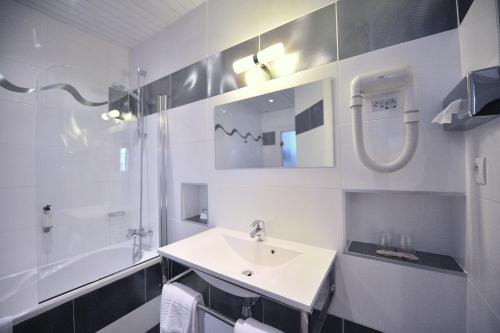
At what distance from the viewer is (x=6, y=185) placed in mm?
1410

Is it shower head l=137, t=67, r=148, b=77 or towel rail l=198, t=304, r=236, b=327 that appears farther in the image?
shower head l=137, t=67, r=148, b=77

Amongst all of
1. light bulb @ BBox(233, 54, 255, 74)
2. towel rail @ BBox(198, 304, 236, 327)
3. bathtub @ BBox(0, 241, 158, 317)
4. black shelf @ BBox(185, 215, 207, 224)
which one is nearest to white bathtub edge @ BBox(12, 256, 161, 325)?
bathtub @ BBox(0, 241, 158, 317)

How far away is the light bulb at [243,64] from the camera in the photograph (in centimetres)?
122

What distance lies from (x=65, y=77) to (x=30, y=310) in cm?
169

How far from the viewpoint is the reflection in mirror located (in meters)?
1.02

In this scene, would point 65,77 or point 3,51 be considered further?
point 65,77

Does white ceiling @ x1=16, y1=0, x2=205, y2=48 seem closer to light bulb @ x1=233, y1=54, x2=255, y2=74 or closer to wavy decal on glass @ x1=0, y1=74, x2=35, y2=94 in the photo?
wavy decal on glass @ x1=0, y1=74, x2=35, y2=94

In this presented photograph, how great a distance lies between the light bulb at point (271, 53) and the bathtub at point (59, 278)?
1648 mm

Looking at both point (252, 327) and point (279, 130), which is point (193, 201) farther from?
point (252, 327)

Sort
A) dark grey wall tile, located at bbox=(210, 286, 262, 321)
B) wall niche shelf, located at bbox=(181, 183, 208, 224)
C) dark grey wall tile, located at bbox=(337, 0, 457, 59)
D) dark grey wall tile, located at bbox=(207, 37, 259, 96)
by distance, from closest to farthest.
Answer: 1. dark grey wall tile, located at bbox=(337, 0, 457, 59)
2. dark grey wall tile, located at bbox=(210, 286, 262, 321)
3. dark grey wall tile, located at bbox=(207, 37, 259, 96)
4. wall niche shelf, located at bbox=(181, 183, 208, 224)

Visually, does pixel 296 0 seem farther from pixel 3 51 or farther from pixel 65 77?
pixel 3 51

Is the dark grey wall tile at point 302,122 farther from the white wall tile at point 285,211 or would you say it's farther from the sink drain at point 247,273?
the sink drain at point 247,273

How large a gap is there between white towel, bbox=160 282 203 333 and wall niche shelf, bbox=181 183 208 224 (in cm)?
60

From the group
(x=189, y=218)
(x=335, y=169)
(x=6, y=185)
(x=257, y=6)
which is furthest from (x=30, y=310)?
(x=257, y=6)
